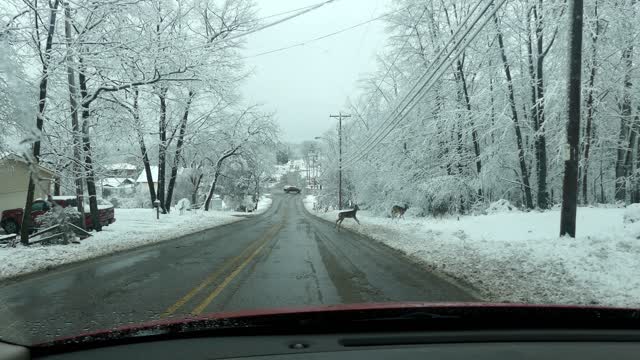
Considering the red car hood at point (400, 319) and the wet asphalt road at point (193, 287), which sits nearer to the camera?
the red car hood at point (400, 319)

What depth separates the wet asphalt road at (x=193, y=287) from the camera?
22.2ft

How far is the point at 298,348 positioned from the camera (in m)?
2.61

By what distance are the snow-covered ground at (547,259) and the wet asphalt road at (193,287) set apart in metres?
0.89

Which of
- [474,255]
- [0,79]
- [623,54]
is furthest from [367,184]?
[0,79]

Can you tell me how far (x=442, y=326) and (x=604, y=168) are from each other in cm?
3340

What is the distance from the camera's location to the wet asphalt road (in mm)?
6762

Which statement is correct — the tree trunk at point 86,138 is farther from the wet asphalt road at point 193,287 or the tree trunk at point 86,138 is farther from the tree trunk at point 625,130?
the tree trunk at point 625,130

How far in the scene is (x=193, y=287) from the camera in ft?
29.0

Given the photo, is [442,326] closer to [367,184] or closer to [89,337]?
[89,337]

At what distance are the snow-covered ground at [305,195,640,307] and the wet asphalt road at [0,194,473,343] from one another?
0.89 metres

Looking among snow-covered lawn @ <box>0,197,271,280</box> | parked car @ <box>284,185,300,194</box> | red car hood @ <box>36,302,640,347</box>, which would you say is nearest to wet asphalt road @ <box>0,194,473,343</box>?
snow-covered lawn @ <box>0,197,271,280</box>

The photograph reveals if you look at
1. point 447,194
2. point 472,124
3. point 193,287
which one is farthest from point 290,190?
point 193,287

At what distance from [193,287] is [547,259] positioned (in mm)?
6763

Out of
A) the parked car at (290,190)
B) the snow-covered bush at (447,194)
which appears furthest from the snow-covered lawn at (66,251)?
the parked car at (290,190)
